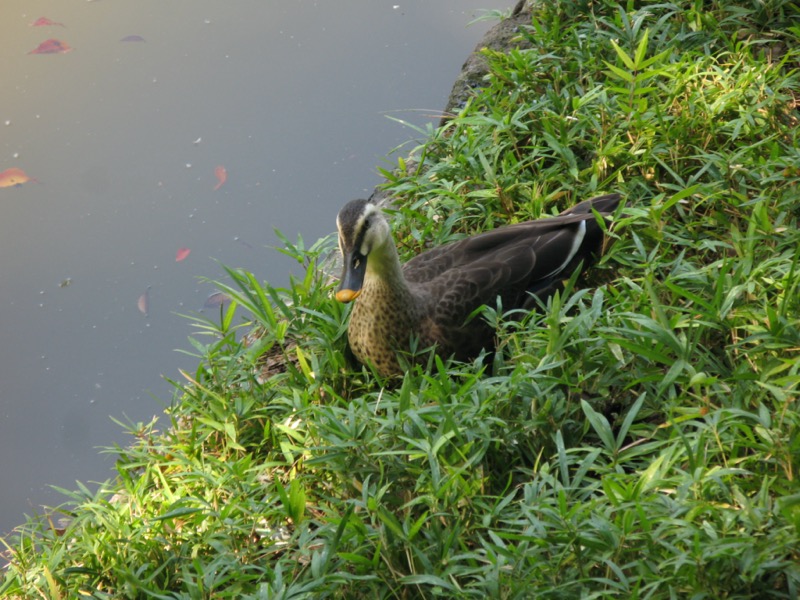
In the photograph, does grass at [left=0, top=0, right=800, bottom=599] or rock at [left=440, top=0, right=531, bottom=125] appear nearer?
grass at [left=0, top=0, right=800, bottom=599]

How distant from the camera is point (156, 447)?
311 cm

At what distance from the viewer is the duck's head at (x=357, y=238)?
3086mm

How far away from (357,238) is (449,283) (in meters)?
0.36

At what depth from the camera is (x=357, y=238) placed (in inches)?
122

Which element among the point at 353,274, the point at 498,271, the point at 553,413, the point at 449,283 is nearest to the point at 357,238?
the point at 353,274

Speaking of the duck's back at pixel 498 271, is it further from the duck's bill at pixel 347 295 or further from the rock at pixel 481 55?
the rock at pixel 481 55

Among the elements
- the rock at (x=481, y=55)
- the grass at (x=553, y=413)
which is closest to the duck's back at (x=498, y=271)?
the grass at (x=553, y=413)

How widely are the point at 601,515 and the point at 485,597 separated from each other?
32cm

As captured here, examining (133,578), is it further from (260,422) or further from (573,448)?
(573,448)

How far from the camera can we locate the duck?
3.12 metres

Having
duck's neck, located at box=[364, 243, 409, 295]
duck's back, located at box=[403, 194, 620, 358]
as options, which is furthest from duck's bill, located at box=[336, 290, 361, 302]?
duck's back, located at box=[403, 194, 620, 358]

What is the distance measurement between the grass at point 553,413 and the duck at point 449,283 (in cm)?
12

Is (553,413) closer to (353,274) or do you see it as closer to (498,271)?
(498,271)

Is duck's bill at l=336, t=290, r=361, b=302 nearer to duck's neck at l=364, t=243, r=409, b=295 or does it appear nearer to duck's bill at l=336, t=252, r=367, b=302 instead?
duck's bill at l=336, t=252, r=367, b=302
